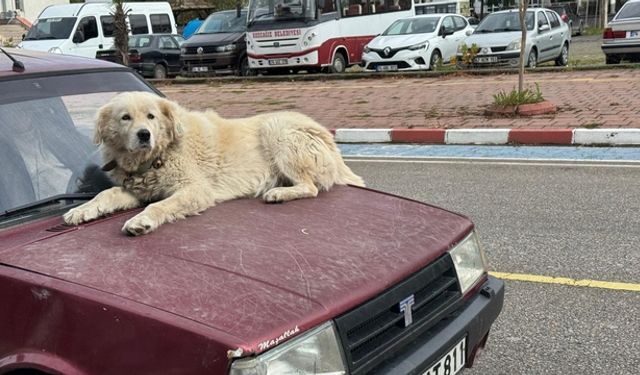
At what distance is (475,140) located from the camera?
10.1 m

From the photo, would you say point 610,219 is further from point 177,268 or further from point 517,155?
point 177,268

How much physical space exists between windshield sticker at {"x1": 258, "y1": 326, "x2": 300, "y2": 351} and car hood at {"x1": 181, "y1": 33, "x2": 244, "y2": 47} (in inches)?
780

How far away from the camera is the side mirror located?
22.4m

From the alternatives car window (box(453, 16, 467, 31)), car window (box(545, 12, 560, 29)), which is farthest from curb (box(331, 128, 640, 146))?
car window (box(453, 16, 467, 31))

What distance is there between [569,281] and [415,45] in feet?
46.0

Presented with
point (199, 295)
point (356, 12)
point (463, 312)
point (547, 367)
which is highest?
point (356, 12)

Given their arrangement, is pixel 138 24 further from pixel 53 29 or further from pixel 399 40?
pixel 399 40

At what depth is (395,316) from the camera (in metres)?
2.35

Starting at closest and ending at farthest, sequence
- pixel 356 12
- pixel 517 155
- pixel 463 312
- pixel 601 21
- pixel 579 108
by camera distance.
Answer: pixel 463 312 < pixel 517 155 < pixel 579 108 < pixel 356 12 < pixel 601 21

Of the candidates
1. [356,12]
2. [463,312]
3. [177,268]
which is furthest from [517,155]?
[356,12]

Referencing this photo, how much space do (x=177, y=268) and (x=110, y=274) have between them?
21 cm

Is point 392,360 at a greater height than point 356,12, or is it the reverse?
point 356,12

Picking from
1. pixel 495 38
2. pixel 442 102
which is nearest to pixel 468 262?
pixel 442 102

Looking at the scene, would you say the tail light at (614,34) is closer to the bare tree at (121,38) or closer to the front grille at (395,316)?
the bare tree at (121,38)
